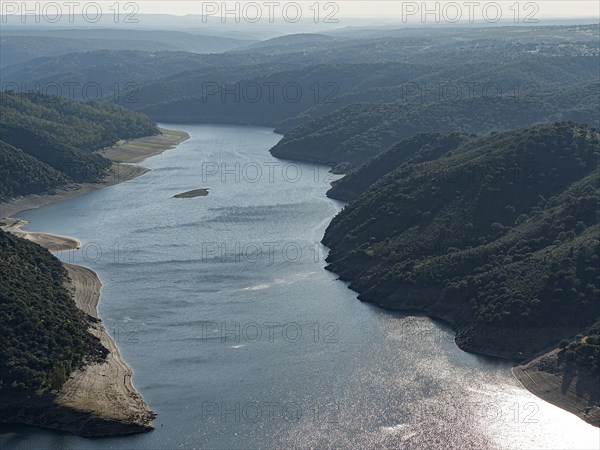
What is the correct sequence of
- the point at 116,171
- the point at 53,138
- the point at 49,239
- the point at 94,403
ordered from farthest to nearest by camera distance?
the point at 53,138 < the point at 116,171 < the point at 49,239 < the point at 94,403

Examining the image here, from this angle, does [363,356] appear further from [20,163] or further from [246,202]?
[20,163]

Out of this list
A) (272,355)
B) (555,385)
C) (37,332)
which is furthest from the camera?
(272,355)

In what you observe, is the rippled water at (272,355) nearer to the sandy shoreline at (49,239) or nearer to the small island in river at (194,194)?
the sandy shoreline at (49,239)

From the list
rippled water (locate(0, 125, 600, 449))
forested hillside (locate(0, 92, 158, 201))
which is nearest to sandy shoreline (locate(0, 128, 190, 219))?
forested hillside (locate(0, 92, 158, 201))

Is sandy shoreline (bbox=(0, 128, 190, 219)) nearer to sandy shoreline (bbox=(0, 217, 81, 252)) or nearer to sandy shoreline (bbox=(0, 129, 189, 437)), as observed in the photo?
sandy shoreline (bbox=(0, 217, 81, 252))

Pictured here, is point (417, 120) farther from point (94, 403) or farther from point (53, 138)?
point (94, 403)

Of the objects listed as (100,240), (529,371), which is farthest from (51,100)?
(529,371)

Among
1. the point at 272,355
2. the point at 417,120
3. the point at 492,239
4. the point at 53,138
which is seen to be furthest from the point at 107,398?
the point at 417,120

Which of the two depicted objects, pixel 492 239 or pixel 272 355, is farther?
pixel 492 239
